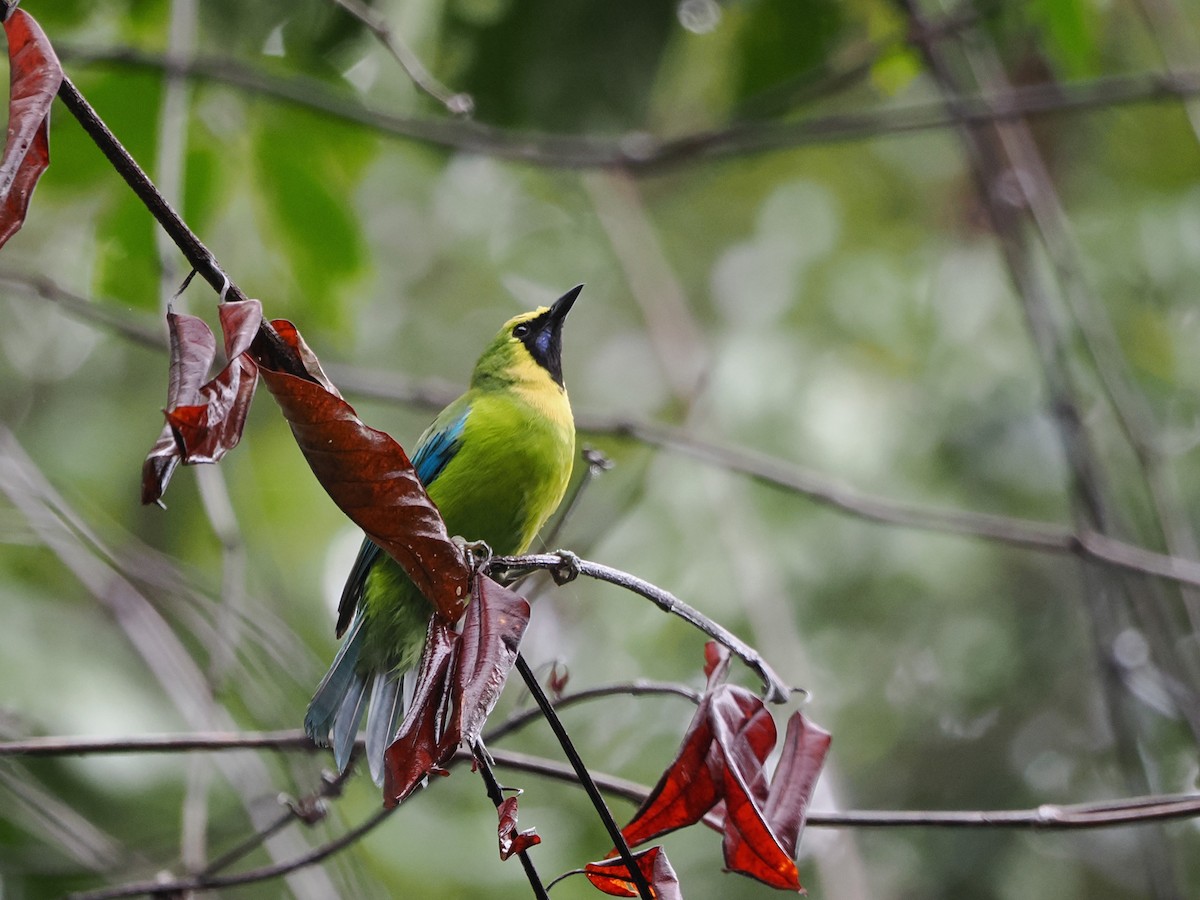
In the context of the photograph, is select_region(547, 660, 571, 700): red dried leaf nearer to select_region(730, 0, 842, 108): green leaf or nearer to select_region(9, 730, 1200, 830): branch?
select_region(9, 730, 1200, 830): branch

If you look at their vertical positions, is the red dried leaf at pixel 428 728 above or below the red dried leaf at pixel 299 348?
below

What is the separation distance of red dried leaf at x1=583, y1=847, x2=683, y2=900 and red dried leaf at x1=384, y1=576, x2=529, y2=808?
0.34m

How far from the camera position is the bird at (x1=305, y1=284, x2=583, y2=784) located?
2.76 metres

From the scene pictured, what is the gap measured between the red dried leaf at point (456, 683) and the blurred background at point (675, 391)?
0.74 meters

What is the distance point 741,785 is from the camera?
157 cm

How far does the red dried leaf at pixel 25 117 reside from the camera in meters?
1.15

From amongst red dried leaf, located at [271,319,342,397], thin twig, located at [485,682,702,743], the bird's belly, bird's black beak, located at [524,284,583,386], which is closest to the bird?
the bird's belly

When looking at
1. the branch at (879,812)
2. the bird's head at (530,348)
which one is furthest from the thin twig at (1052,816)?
the bird's head at (530,348)

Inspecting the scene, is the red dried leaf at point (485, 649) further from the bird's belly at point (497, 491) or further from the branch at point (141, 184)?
the bird's belly at point (497, 491)

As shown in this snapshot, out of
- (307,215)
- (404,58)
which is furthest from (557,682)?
(307,215)

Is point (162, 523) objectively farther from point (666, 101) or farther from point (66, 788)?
point (666, 101)

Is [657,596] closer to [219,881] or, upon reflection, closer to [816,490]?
[219,881]

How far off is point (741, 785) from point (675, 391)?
2.96 metres

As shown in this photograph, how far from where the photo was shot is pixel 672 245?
317 inches
